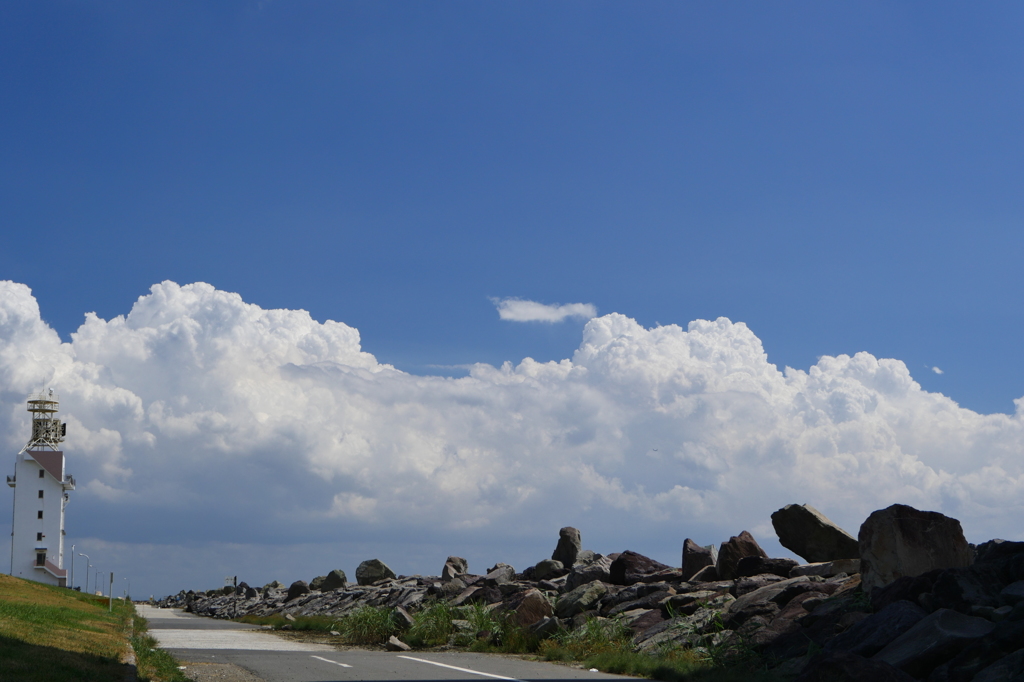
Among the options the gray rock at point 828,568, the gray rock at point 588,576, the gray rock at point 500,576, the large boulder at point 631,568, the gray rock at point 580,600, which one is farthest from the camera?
the gray rock at point 500,576

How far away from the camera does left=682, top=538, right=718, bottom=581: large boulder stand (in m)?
26.6

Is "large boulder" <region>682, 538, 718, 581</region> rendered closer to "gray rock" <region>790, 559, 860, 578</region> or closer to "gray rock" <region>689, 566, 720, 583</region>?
"gray rock" <region>689, 566, 720, 583</region>

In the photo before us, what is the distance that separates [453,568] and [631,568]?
596 inches

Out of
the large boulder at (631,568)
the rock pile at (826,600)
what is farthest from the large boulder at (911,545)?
the large boulder at (631,568)

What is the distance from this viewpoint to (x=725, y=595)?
71.7 ft

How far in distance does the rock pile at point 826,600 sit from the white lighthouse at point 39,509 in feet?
206

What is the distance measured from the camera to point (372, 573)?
1959 inches

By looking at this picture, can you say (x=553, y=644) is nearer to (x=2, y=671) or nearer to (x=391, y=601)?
(x=2, y=671)

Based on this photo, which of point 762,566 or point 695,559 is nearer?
point 762,566

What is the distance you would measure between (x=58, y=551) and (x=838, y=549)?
8015 centimetres

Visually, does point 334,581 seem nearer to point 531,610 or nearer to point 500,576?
point 500,576

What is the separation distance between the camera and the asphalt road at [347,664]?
1664 centimetres

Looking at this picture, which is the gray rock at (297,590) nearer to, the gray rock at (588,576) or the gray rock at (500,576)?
the gray rock at (500,576)

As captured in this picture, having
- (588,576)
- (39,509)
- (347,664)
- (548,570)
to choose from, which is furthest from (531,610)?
(39,509)
